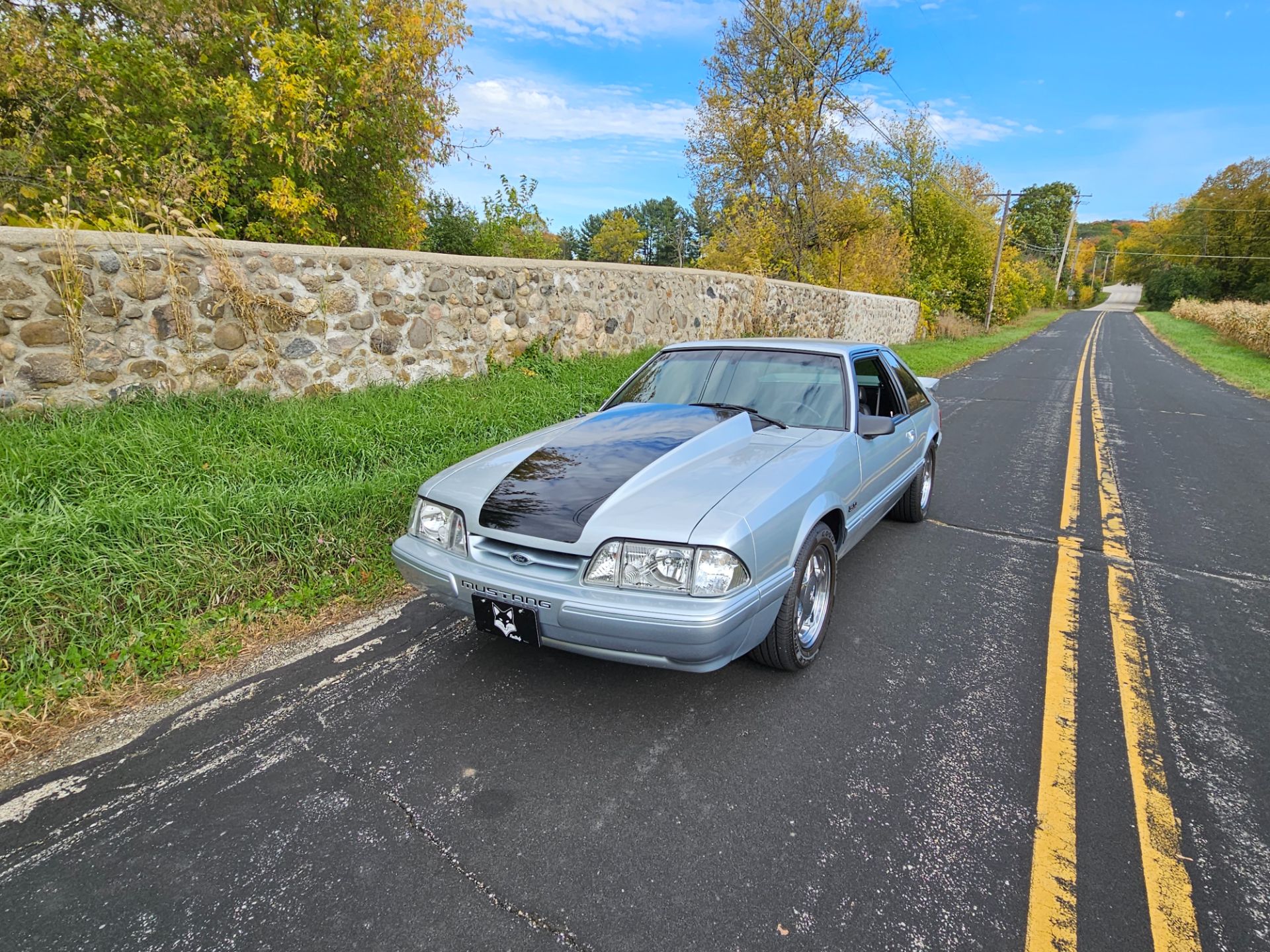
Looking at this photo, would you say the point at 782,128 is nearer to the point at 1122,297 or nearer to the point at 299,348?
the point at 299,348

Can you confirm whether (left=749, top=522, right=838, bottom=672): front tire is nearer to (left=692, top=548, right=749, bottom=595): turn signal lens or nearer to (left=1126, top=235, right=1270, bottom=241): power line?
(left=692, top=548, right=749, bottom=595): turn signal lens

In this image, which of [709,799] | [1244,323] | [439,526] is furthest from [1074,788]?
[1244,323]

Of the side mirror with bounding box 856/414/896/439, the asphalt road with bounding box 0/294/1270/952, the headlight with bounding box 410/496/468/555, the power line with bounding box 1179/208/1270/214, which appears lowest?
the asphalt road with bounding box 0/294/1270/952

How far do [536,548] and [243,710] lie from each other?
1.45m

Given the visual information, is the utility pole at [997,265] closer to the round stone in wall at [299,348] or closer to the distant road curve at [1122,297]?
the round stone in wall at [299,348]

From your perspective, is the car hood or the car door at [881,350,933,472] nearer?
the car hood

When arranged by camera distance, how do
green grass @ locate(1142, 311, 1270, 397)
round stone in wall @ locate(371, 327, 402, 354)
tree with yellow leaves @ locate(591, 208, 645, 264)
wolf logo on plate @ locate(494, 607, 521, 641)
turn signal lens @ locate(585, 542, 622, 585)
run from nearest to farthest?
turn signal lens @ locate(585, 542, 622, 585) → wolf logo on plate @ locate(494, 607, 521, 641) → round stone in wall @ locate(371, 327, 402, 354) → green grass @ locate(1142, 311, 1270, 397) → tree with yellow leaves @ locate(591, 208, 645, 264)

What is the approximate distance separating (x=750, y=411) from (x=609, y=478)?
1.27 meters

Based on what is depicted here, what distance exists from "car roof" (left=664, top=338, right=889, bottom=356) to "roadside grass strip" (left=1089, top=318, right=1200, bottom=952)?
82.8 inches

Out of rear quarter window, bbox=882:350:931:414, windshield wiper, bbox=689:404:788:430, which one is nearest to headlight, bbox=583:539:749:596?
windshield wiper, bbox=689:404:788:430

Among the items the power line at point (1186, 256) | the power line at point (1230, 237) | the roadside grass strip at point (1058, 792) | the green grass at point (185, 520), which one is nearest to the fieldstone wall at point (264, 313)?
the green grass at point (185, 520)

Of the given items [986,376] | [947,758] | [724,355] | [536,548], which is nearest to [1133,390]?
[986,376]

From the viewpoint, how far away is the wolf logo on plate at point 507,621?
8.14ft

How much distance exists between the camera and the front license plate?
2445 millimetres
